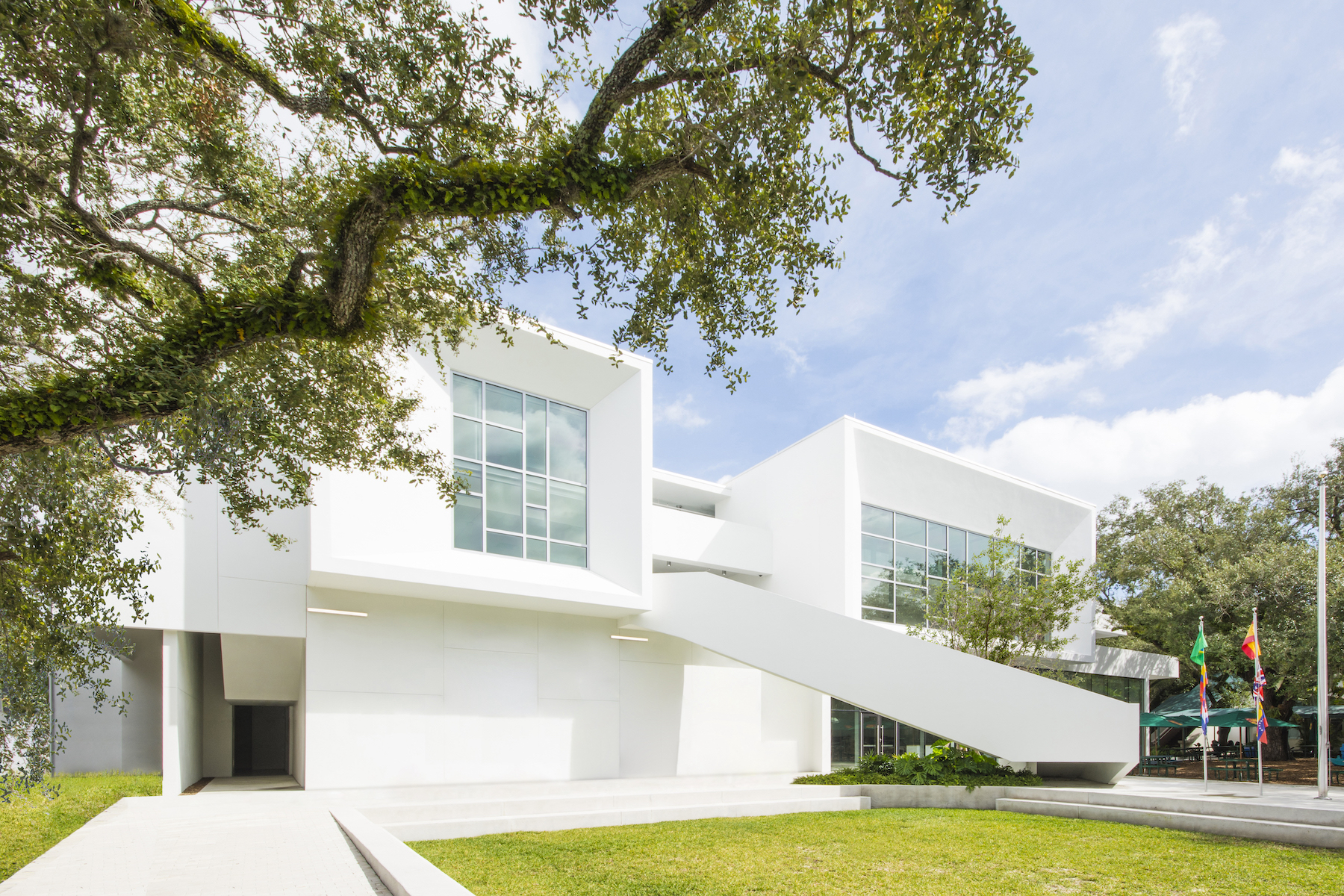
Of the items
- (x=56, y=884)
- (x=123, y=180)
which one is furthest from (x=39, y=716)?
(x=123, y=180)

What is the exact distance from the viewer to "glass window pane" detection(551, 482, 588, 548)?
705 inches

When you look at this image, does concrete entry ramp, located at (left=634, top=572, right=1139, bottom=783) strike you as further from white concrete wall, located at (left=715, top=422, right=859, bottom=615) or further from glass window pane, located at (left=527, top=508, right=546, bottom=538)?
white concrete wall, located at (left=715, top=422, right=859, bottom=615)

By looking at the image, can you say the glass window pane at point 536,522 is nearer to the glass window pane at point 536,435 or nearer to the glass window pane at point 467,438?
the glass window pane at point 536,435

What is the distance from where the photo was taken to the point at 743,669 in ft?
68.1

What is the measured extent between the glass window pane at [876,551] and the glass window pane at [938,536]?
2118 millimetres

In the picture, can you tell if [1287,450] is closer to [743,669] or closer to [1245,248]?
[1245,248]

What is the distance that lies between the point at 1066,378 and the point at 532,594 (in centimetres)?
3737

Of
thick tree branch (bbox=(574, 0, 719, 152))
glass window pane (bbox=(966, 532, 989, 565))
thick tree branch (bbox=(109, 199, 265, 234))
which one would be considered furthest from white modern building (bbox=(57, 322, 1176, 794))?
thick tree branch (bbox=(574, 0, 719, 152))

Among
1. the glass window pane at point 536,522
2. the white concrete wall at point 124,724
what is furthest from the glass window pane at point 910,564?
the white concrete wall at point 124,724

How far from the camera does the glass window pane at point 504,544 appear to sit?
54.6 ft

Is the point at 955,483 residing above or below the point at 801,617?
above

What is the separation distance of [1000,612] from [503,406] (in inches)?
498

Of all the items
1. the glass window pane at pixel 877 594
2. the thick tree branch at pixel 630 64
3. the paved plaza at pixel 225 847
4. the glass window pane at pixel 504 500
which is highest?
the thick tree branch at pixel 630 64

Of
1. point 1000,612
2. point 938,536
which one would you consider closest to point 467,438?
point 1000,612
